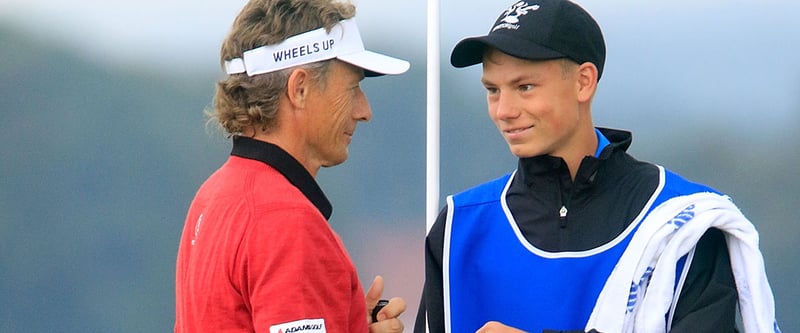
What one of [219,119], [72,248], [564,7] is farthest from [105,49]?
[564,7]

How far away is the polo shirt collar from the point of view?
6.42 feet

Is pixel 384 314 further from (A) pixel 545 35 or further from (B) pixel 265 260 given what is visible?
(A) pixel 545 35

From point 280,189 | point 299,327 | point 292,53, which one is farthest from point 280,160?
point 299,327

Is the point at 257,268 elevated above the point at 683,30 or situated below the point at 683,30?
below

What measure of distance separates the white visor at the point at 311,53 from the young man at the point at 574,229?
0.23 m

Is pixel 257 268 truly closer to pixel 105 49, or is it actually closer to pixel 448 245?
pixel 448 245

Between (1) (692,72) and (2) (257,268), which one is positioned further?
(1) (692,72)

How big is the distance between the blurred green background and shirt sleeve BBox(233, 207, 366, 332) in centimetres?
129

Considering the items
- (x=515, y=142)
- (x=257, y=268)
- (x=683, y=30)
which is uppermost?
(x=683, y=30)

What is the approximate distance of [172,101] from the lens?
11.3 feet

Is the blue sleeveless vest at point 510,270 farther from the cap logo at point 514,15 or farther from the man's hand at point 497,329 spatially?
the cap logo at point 514,15

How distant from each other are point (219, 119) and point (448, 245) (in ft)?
1.75

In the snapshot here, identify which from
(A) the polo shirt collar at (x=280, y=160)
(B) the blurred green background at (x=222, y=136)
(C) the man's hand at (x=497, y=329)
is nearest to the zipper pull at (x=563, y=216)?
(C) the man's hand at (x=497, y=329)

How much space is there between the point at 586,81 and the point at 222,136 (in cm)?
151
